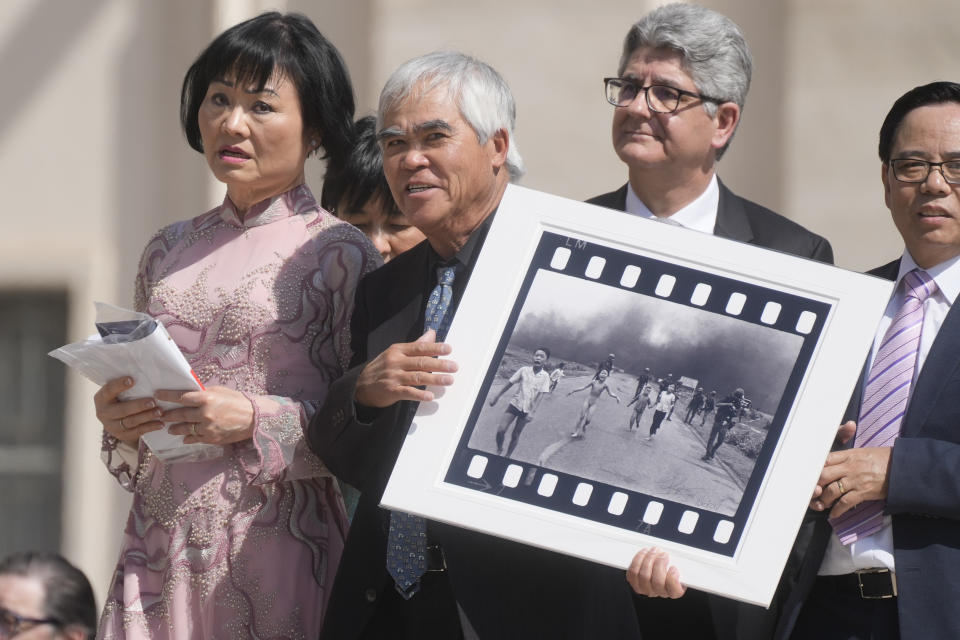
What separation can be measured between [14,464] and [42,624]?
104 inches

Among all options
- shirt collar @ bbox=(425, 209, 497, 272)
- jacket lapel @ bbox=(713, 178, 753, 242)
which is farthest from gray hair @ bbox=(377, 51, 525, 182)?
jacket lapel @ bbox=(713, 178, 753, 242)

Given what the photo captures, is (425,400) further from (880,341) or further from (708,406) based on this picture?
(880,341)

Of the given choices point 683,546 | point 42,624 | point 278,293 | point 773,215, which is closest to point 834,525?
point 683,546

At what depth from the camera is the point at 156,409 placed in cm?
312

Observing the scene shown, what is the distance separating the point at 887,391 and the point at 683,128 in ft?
2.56

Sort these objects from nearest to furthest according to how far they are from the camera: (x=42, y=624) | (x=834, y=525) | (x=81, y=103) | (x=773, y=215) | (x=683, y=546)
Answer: (x=683, y=546), (x=834, y=525), (x=773, y=215), (x=42, y=624), (x=81, y=103)

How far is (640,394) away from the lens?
108 inches

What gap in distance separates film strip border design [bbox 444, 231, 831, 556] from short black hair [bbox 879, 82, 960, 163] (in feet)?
1.98

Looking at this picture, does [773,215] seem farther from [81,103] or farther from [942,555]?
[81,103]

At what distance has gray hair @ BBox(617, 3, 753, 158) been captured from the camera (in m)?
3.35

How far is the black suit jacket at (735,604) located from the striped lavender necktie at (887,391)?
0.23m

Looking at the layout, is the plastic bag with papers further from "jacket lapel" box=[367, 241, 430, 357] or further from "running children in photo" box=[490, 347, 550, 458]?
"running children in photo" box=[490, 347, 550, 458]

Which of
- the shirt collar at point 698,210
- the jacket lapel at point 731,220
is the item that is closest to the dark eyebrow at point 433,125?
the shirt collar at point 698,210

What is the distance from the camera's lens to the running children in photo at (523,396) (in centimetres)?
276
